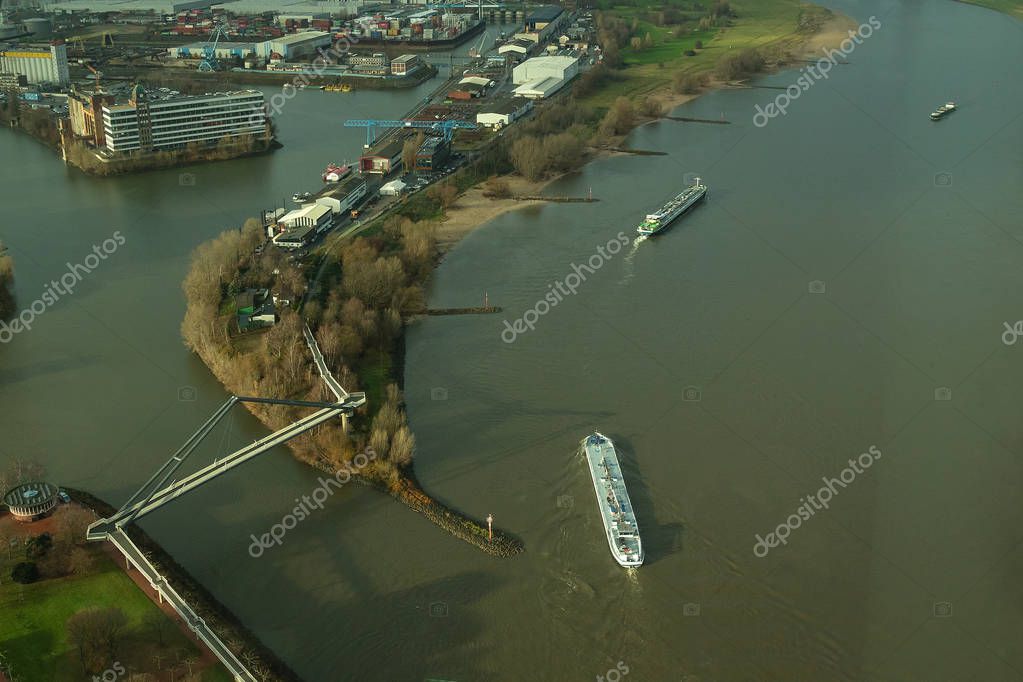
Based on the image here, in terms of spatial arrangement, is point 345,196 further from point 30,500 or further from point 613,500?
point 613,500

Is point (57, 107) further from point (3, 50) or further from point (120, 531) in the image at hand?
point (120, 531)

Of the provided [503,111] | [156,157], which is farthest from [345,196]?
[503,111]

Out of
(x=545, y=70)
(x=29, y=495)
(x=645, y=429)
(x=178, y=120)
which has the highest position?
(x=178, y=120)

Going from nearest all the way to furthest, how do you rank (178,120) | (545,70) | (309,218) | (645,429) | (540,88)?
(645,429), (309,218), (178,120), (540,88), (545,70)

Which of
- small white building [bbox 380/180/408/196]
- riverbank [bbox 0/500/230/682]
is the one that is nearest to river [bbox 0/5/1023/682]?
riverbank [bbox 0/500/230/682]

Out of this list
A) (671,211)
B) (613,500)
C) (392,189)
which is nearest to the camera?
(613,500)

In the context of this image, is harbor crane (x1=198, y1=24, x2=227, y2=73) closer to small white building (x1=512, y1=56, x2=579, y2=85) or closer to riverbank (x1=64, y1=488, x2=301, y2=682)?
small white building (x1=512, y1=56, x2=579, y2=85)
